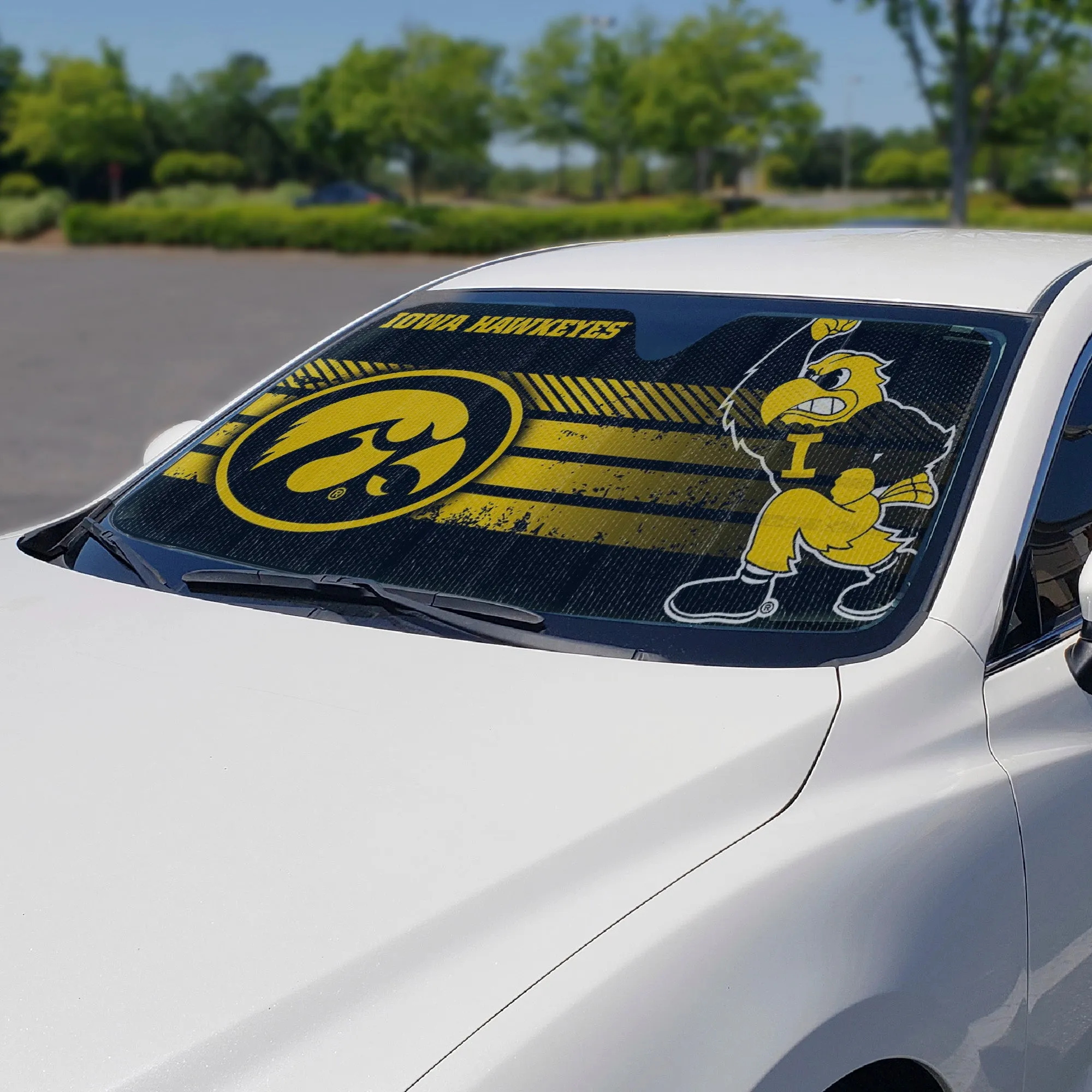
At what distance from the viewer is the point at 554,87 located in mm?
56531

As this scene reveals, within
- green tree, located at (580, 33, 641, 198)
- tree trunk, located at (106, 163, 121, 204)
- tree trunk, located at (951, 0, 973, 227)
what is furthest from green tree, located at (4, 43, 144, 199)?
tree trunk, located at (951, 0, 973, 227)

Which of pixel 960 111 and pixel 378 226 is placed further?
pixel 378 226

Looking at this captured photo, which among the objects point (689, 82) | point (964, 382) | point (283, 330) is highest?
point (689, 82)

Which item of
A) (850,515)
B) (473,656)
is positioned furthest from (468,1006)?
(850,515)

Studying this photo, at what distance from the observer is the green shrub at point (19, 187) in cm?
5694

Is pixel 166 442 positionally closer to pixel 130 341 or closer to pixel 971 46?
pixel 130 341

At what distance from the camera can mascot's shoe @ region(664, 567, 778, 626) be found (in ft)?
6.72

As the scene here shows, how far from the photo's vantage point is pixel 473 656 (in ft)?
6.58

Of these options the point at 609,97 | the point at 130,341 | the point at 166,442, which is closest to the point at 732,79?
the point at 609,97

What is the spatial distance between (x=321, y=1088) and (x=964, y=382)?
156cm

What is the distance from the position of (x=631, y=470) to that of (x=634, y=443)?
0.25ft

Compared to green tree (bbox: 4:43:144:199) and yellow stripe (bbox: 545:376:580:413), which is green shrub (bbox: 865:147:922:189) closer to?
green tree (bbox: 4:43:144:199)

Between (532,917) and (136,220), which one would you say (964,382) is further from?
(136,220)

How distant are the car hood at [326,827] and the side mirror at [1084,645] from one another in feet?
1.42
